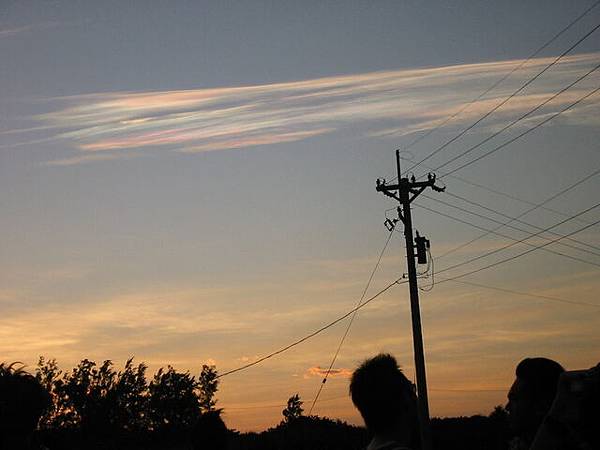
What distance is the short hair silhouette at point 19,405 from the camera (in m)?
4.25

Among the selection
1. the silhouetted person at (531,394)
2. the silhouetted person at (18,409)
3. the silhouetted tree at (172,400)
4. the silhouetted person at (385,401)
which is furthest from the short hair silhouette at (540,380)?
the silhouetted tree at (172,400)

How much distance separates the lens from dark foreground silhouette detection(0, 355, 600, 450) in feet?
9.04

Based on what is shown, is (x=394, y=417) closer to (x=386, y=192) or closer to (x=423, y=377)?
(x=423, y=377)

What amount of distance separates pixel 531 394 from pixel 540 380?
9 cm

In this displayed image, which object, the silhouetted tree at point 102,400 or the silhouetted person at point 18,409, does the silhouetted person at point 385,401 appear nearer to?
the silhouetted person at point 18,409

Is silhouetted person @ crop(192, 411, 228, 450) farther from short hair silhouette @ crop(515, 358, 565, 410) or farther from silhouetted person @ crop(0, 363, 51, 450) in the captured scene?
short hair silhouette @ crop(515, 358, 565, 410)

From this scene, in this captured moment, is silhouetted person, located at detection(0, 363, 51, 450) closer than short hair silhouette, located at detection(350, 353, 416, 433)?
Yes

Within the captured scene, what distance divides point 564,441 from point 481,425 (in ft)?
225

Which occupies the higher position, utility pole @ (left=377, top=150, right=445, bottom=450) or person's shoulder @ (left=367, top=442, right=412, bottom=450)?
utility pole @ (left=377, top=150, right=445, bottom=450)

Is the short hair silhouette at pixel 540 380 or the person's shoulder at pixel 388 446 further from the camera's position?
the short hair silhouette at pixel 540 380

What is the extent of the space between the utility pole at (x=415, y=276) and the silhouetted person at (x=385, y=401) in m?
21.5

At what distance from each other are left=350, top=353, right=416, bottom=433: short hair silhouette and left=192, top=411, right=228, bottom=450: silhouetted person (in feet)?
7.80

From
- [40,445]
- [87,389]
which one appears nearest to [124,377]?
[87,389]

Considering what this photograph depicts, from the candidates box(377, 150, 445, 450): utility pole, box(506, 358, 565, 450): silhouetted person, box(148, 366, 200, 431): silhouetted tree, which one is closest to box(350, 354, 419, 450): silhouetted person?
box(506, 358, 565, 450): silhouetted person
